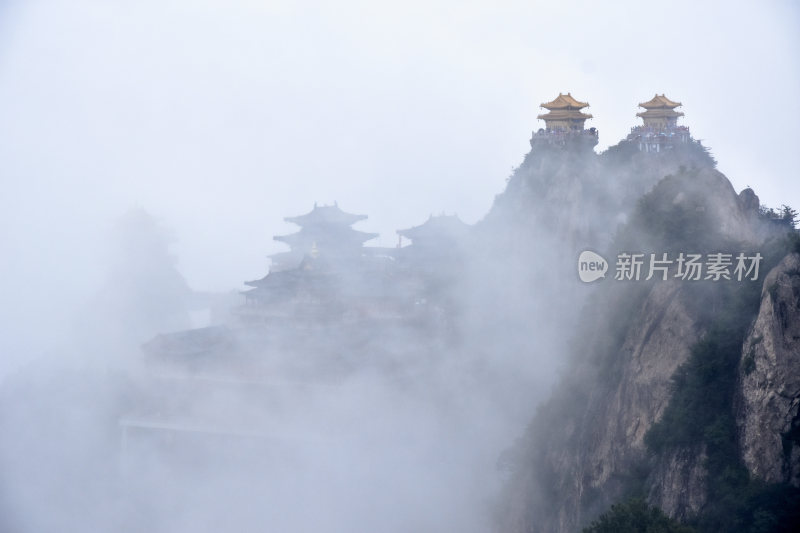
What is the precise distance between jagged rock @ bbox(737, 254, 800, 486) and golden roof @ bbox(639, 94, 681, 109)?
1953 centimetres

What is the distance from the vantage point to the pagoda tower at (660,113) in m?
34.3

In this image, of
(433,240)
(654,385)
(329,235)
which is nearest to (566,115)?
(433,240)

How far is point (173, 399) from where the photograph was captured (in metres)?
36.2

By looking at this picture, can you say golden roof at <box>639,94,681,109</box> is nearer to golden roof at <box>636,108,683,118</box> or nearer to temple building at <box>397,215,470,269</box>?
golden roof at <box>636,108,683,118</box>

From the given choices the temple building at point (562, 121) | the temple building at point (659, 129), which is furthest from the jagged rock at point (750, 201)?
the temple building at point (562, 121)

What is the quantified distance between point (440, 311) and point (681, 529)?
87.9 feet

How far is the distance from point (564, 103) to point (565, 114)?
461mm

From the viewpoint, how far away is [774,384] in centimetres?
1488

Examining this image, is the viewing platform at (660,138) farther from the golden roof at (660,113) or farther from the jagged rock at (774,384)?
the jagged rock at (774,384)

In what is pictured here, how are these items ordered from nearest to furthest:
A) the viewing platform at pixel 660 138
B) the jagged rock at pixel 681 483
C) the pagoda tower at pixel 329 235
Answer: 1. the jagged rock at pixel 681 483
2. the viewing platform at pixel 660 138
3. the pagoda tower at pixel 329 235

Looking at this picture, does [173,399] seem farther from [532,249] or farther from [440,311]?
[532,249]

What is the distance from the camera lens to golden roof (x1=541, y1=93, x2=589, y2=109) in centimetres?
3634

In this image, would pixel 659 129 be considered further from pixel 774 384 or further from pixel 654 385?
pixel 774 384

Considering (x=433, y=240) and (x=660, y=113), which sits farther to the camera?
(x=433, y=240)
